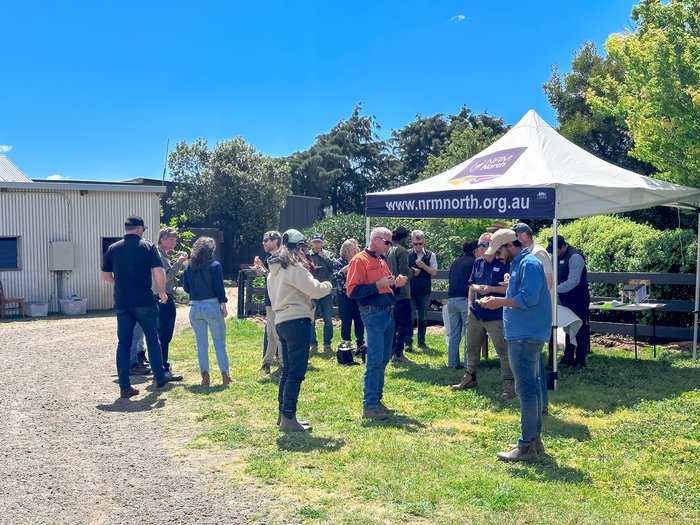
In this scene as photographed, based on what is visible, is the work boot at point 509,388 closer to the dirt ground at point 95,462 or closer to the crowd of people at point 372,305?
the crowd of people at point 372,305

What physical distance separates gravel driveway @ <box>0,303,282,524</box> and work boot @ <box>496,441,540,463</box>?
202 centimetres

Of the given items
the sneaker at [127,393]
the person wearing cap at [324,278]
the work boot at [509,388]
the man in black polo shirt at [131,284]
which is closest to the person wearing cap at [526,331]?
the work boot at [509,388]

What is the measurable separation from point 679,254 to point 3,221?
15.6 metres

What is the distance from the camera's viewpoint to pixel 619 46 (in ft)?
40.8

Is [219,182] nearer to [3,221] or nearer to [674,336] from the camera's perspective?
[3,221]


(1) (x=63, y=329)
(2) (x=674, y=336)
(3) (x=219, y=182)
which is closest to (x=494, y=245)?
(2) (x=674, y=336)

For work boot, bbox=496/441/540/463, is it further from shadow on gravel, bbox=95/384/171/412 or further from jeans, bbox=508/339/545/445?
shadow on gravel, bbox=95/384/171/412

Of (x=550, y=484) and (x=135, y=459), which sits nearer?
(x=550, y=484)

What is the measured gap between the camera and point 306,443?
612 cm

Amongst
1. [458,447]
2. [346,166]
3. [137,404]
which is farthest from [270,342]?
[346,166]

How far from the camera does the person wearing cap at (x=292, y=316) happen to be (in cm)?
642

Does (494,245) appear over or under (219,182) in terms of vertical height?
under

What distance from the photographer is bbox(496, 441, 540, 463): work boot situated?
556 centimetres

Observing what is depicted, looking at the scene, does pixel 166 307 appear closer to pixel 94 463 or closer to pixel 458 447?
pixel 94 463
